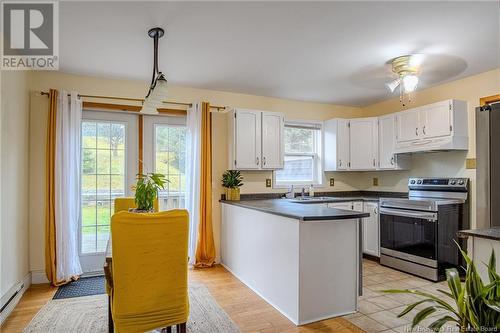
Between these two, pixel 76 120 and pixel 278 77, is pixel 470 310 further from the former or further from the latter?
pixel 76 120

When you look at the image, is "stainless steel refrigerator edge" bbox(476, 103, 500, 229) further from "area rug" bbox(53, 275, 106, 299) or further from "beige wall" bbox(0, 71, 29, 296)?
"beige wall" bbox(0, 71, 29, 296)

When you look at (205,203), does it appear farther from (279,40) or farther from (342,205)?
(279,40)

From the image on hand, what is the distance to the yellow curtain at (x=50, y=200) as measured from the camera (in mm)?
3426

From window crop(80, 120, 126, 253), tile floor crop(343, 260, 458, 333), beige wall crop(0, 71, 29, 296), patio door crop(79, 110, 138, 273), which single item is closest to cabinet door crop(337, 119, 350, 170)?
tile floor crop(343, 260, 458, 333)

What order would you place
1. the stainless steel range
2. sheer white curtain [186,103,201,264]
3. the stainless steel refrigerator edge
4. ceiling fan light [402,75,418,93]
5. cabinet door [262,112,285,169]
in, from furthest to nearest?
cabinet door [262,112,285,169] → sheer white curtain [186,103,201,264] → the stainless steel range → ceiling fan light [402,75,418,93] → the stainless steel refrigerator edge

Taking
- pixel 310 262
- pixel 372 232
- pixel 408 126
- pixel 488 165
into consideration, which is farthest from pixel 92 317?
pixel 408 126

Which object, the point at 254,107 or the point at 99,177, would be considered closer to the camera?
the point at 99,177

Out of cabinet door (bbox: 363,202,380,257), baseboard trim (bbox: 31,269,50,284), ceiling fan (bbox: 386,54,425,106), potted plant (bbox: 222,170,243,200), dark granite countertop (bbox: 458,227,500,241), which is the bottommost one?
baseboard trim (bbox: 31,269,50,284)

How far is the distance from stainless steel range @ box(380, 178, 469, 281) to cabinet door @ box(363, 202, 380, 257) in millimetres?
138

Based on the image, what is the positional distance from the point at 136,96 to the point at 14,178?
162cm

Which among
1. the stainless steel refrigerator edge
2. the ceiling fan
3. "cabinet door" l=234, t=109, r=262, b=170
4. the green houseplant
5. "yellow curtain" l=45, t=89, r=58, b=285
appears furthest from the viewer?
"cabinet door" l=234, t=109, r=262, b=170

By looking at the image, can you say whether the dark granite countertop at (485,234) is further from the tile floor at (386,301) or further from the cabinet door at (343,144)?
the cabinet door at (343,144)

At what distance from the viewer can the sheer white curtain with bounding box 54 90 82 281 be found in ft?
11.4

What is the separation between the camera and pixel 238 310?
2834mm
